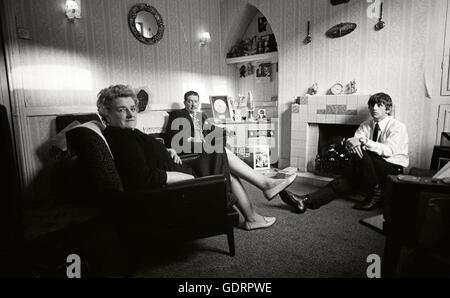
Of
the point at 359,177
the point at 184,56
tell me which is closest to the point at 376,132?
the point at 359,177

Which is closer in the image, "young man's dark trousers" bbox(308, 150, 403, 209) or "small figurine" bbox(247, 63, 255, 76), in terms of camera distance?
"young man's dark trousers" bbox(308, 150, 403, 209)

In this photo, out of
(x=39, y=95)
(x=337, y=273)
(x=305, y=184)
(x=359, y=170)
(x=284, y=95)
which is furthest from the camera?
(x=284, y=95)

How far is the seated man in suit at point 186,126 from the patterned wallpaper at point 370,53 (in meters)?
1.41

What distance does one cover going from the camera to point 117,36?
384 centimetres

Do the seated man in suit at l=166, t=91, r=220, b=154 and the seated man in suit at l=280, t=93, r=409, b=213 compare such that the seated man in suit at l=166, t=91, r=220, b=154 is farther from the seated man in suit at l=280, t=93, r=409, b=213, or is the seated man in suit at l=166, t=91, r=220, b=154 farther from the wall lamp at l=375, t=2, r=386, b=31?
the wall lamp at l=375, t=2, r=386, b=31

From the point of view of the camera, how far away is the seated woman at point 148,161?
1.66 meters

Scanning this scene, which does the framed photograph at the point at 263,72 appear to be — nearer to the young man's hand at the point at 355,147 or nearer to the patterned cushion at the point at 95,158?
the young man's hand at the point at 355,147

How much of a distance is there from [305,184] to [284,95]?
4.66ft

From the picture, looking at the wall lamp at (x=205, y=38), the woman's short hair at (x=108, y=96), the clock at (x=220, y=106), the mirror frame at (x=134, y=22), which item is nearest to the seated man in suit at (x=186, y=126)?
the clock at (x=220, y=106)

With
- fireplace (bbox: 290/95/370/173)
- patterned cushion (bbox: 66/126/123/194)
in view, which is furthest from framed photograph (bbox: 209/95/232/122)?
patterned cushion (bbox: 66/126/123/194)

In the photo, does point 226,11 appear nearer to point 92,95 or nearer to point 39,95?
point 92,95

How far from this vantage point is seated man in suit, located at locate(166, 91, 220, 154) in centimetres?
376

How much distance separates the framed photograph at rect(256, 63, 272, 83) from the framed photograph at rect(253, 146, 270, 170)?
1.33 metres
